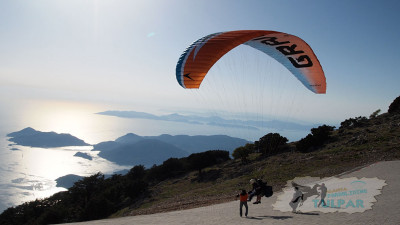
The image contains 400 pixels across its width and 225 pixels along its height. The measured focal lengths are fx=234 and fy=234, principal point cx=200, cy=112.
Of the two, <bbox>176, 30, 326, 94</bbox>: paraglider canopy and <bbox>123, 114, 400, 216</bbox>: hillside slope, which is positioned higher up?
<bbox>176, 30, 326, 94</bbox>: paraglider canopy

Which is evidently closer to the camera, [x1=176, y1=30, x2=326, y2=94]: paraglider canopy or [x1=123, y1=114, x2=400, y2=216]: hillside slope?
[x1=176, y1=30, x2=326, y2=94]: paraglider canopy

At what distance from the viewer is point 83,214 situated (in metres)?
23.3

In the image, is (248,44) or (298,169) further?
(298,169)

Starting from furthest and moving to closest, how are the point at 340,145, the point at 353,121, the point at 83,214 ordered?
the point at 353,121 → the point at 340,145 → the point at 83,214

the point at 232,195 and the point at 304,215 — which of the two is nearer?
the point at 304,215

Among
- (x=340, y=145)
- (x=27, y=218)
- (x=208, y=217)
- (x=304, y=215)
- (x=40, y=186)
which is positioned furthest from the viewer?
(x=40, y=186)

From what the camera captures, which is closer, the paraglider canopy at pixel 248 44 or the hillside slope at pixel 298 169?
the paraglider canopy at pixel 248 44

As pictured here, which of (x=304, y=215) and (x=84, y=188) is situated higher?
(x=304, y=215)

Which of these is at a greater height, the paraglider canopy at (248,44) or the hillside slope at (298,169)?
the paraglider canopy at (248,44)

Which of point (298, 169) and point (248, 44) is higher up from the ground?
point (248, 44)

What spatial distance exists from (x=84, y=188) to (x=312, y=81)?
29.8m

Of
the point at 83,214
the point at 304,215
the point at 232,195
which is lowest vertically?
the point at 83,214

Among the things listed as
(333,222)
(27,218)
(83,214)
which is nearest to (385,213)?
(333,222)

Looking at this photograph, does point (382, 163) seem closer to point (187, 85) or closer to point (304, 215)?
point (304, 215)
